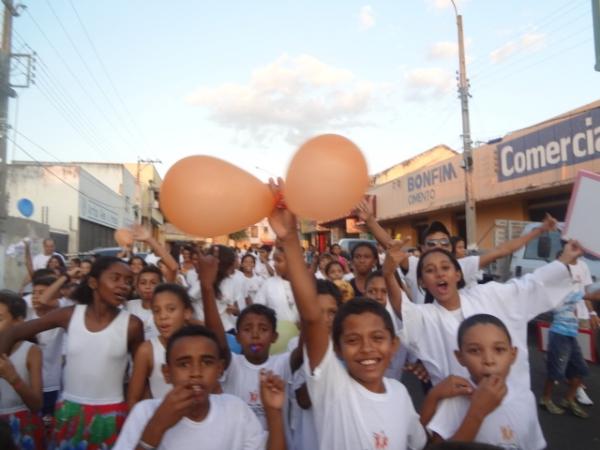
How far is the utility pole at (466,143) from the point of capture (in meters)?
13.7

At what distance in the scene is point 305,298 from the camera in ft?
5.88

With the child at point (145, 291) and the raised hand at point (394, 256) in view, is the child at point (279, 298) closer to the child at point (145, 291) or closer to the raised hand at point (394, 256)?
the child at point (145, 291)

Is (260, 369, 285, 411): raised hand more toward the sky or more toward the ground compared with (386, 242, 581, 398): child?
more toward the ground

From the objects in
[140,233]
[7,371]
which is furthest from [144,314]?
[7,371]

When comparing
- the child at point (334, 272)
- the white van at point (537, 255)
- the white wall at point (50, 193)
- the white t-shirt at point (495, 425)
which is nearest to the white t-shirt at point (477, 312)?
the white t-shirt at point (495, 425)

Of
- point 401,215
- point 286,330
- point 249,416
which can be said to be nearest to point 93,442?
point 249,416

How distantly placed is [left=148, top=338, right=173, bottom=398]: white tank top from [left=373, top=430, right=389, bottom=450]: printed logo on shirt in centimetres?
118

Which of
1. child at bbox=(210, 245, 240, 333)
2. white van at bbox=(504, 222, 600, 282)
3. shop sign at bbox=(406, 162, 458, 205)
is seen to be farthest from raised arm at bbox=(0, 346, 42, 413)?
shop sign at bbox=(406, 162, 458, 205)

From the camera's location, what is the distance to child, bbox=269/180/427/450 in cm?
180

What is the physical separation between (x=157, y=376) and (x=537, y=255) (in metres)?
7.43

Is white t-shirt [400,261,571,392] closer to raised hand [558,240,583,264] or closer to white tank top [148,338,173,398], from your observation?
raised hand [558,240,583,264]

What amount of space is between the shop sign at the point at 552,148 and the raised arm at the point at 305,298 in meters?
11.0

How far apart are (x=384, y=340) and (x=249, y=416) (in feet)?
2.10

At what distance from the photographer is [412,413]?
1.95m
